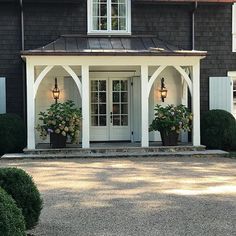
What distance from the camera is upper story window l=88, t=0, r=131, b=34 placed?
1575 cm

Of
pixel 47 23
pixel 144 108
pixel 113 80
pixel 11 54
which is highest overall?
pixel 47 23

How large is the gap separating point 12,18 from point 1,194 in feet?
38.9

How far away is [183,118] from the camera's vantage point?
14.0 meters

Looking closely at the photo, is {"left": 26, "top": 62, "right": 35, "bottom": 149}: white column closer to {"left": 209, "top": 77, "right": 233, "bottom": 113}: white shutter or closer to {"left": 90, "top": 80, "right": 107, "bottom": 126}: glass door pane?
{"left": 90, "top": 80, "right": 107, "bottom": 126}: glass door pane

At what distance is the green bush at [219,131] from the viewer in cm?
1465

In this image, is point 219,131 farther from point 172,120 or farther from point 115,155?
point 115,155

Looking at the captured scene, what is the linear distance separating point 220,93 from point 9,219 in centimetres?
1275

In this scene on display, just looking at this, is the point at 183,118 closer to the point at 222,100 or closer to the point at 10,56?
the point at 222,100

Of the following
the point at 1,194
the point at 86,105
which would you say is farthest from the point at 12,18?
the point at 1,194

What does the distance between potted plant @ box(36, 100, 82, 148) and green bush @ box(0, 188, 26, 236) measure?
349 inches

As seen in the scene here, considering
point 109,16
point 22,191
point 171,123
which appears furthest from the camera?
point 109,16

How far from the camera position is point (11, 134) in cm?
1412

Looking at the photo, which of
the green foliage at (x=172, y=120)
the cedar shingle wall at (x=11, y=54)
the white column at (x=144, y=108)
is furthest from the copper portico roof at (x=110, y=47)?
the green foliage at (x=172, y=120)

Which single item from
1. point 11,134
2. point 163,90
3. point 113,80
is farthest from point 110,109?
point 11,134
